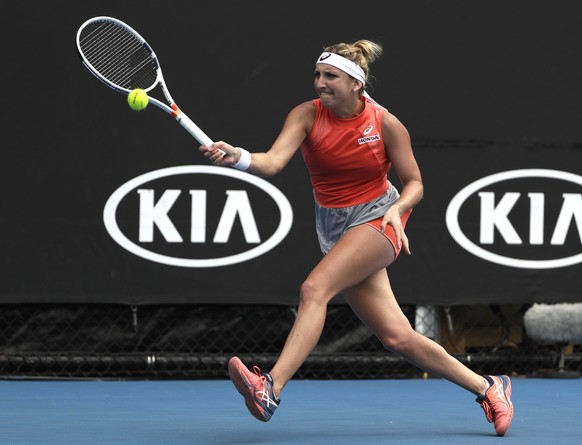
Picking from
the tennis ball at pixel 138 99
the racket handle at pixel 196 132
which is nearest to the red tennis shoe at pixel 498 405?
the racket handle at pixel 196 132

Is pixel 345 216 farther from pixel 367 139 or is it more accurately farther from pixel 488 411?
pixel 488 411

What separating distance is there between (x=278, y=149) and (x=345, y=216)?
1.27ft

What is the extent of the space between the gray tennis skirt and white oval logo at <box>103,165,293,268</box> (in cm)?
181

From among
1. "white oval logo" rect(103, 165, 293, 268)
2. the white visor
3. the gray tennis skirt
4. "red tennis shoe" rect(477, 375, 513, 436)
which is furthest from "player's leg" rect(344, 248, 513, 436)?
"white oval logo" rect(103, 165, 293, 268)

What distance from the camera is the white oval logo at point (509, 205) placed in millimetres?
6574

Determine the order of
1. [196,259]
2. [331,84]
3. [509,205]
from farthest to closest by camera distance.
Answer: [509,205] → [196,259] → [331,84]

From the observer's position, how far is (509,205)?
6621 mm

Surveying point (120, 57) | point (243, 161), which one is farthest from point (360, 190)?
point (120, 57)

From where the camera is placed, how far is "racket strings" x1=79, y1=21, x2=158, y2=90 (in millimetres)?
4758

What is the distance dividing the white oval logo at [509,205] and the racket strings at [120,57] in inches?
90.3

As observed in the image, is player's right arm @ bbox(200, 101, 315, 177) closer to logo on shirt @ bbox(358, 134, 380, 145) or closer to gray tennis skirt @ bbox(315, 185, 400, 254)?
logo on shirt @ bbox(358, 134, 380, 145)

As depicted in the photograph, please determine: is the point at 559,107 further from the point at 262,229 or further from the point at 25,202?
the point at 25,202

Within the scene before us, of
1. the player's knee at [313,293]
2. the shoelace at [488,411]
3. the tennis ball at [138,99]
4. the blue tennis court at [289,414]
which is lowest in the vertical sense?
the blue tennis court at [289,414]

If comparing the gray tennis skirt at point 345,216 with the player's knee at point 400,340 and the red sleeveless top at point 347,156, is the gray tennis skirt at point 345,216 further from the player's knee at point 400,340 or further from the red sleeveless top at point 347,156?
the player's knee at point 400,340
